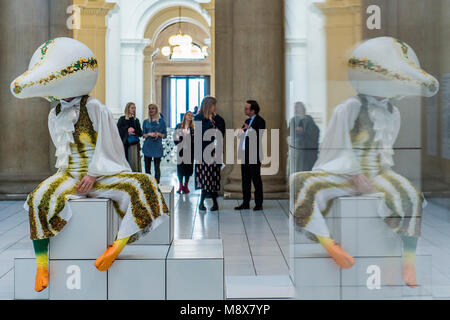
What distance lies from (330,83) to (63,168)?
211cm

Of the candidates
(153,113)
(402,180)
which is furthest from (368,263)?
(153,113)

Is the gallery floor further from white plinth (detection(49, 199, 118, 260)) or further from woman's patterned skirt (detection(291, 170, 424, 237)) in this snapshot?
white plinth (detection(49, 199, 118, 260))

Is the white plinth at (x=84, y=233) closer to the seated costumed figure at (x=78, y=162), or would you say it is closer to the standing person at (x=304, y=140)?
the seated costumed figure at (x=78, y=162)

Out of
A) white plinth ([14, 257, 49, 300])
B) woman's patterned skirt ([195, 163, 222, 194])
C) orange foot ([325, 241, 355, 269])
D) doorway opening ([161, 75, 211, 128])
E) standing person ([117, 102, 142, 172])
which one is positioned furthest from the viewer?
doorway opening ([161, 75, 211, 128])

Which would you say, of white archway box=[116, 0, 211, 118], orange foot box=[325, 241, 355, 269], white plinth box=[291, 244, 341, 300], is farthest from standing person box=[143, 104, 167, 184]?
white archway box=[116, 0, 211, 118]

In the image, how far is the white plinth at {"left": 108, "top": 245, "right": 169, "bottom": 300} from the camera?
4.09 metres

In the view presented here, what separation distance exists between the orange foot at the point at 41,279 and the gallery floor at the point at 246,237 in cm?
69

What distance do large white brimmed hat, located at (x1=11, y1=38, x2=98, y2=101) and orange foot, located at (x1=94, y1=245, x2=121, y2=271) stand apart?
1.07 meters

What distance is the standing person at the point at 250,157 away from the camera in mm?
9016

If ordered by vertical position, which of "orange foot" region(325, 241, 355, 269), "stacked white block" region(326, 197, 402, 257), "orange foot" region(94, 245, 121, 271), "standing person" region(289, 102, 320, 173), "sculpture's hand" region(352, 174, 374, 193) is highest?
"standing person" region(289, 102, 320, 173)

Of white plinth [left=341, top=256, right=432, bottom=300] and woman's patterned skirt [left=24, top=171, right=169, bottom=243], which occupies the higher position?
woman's patterned skirt [left=24, top=171, right=169, bottom=243]

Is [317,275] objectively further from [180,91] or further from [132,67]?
[180,91]

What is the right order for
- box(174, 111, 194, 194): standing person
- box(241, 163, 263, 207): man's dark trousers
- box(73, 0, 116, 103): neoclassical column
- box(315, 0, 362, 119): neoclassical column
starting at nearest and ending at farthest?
box(315, 0, 362, 119): neoclassical column, box(73, 0, 116, 103): neoclassical column, box(241, 163, 263, 207): man's dark trousers, box(174, 111, 194, 194): standing person

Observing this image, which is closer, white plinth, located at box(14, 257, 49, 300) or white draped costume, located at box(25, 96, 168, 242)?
white draped costume, located at box(25, 96, 168, 242)
